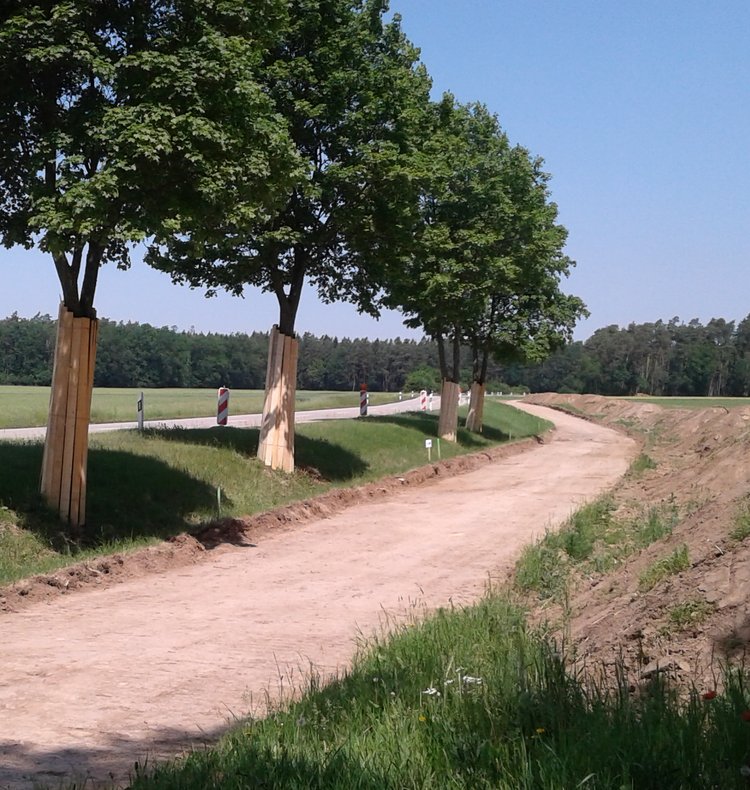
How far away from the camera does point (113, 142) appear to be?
12.7 metres


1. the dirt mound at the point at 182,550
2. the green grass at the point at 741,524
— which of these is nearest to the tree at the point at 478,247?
the dirt mound at the point at 182,550

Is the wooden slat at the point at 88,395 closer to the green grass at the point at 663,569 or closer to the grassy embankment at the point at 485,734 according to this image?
the grassy embankment at the point at 485,734

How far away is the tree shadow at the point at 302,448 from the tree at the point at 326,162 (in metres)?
1.12

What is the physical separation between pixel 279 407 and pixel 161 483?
5.33 m

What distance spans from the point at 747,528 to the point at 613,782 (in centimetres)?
521

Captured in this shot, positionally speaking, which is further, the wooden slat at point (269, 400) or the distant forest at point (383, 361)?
the distant forest at point (383, 361)

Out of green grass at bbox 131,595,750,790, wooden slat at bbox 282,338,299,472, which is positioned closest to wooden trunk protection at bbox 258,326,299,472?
wooden slat at bbox 282,338,299,472

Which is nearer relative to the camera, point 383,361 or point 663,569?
point 663,569

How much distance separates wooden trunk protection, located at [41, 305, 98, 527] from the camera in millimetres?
14219

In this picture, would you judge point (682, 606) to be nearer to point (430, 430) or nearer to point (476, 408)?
point (430, 430)

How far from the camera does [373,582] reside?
42.2ft

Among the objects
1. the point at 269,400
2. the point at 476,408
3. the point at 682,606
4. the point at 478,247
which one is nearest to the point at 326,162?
the point at 269,400

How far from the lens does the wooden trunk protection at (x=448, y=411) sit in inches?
1485

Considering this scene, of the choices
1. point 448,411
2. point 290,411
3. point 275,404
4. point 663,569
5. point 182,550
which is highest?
point 275,404
